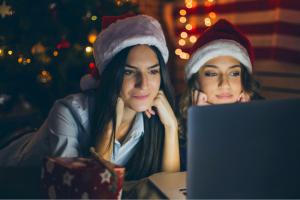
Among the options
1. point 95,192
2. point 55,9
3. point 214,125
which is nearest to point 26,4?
point 55,9

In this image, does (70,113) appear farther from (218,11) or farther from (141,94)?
(218,11)

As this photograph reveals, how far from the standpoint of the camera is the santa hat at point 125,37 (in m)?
1.69

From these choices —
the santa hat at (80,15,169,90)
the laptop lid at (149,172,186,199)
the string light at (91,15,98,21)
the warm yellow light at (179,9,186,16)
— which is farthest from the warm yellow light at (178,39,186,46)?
the laptop lid at (149,172,186,199)

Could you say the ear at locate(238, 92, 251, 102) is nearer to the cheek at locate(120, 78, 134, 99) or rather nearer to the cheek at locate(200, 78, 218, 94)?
the cheek at locate(200, 78, 218, 94)

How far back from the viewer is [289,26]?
11.6 feet

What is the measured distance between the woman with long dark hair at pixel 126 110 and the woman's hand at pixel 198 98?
8 centimetres

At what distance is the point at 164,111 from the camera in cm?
173

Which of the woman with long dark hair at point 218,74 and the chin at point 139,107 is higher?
the woman with long dark hair at point 218,74

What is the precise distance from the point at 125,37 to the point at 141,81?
0.15m

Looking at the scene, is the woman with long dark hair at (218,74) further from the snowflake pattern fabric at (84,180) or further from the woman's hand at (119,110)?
the snowflake pattern fabric at (84,180)

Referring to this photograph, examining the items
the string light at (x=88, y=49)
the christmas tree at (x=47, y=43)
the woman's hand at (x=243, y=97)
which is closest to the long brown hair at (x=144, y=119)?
the woman's hand at (x=243, y=97)

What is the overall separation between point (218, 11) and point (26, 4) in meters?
1.67

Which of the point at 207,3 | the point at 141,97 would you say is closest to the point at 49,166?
the point at 141,97

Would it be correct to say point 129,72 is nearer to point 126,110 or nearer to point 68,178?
point 126,110
